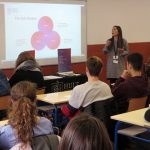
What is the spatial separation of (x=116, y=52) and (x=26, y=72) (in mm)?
2509

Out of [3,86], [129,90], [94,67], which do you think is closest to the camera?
[94,67]

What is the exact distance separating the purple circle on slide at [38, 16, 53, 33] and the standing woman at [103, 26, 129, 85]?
3.87 feet

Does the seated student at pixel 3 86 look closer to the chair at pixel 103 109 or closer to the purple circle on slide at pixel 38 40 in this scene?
the chair at pixel 103 109

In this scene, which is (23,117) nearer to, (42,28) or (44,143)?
(44,143)

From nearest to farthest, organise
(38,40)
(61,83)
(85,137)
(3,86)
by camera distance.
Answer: (85,137), (3,86), (61,83), (38,40)

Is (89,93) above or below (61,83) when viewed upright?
above

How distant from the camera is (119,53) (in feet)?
22.2

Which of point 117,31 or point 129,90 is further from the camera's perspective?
point 117,31

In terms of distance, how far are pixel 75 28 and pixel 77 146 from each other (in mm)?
5936

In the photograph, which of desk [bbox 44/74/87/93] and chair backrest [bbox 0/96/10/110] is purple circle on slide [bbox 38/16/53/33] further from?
chair backrest [bbox 0/96/10/110]

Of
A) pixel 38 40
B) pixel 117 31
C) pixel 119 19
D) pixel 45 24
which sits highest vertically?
pixel 119 19

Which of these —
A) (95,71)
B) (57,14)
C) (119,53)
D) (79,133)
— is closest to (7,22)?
(57,14)

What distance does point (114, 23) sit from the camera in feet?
25.2

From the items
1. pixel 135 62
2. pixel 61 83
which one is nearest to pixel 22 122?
pixel 135 62
